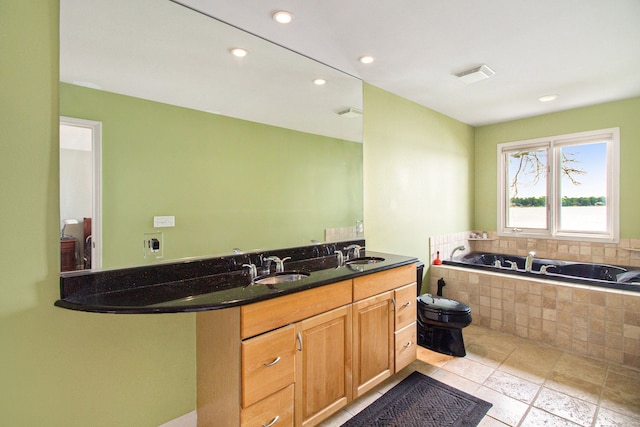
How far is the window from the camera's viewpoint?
3506 millimetres

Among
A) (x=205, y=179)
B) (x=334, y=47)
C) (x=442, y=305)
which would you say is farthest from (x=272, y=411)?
(x=334, y=47)

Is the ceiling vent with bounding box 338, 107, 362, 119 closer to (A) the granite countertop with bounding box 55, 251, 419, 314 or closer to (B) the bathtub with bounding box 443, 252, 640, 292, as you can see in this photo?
(A) the granite countertop with bounding box 55, 251, 419, 314

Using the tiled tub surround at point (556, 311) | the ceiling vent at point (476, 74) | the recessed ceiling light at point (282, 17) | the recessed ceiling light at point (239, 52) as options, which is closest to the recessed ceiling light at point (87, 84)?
the recessed ceiling light at point (239, 52)

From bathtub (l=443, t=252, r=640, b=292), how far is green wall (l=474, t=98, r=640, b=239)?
42cm

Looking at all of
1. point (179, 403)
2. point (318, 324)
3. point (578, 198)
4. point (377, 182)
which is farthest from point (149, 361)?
point (578, 198)

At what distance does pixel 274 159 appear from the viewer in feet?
7.47

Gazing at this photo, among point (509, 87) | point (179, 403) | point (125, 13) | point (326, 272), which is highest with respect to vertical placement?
point (509, 87)

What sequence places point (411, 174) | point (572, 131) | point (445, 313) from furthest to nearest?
point (572, 131) < point (411, 174) < point (445, 313)

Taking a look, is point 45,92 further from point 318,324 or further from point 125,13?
point 318,324

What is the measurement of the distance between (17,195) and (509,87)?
368cm

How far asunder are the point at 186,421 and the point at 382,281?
1.43 metres

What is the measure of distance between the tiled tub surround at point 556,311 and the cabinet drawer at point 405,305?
1303mm

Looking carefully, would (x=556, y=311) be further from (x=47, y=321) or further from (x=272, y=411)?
(x=47, y=321)

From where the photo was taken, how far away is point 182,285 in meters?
1.67
